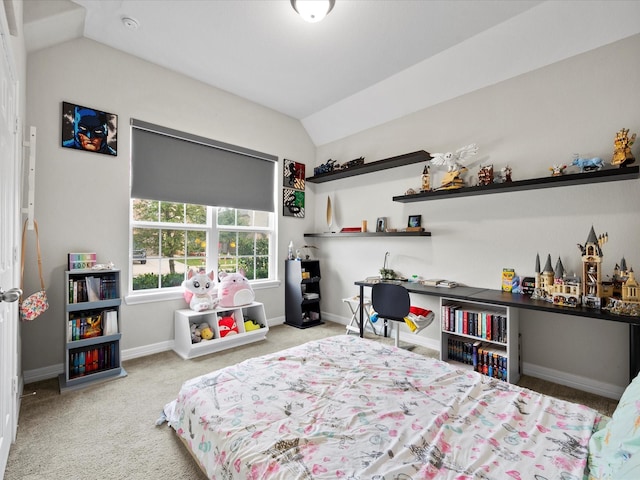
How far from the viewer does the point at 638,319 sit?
1.89 meters

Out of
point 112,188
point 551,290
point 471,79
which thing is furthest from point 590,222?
point 112,188

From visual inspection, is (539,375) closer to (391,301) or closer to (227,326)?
(391,301)

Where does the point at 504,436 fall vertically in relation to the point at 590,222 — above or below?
below

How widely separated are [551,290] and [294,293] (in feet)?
9.27

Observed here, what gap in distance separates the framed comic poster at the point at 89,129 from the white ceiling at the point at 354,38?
1.75 feet

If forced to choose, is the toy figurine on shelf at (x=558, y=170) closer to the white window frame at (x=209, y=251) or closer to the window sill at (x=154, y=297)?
the white window frame at (x=209, y=251)

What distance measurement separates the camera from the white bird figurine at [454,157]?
3.03 metres

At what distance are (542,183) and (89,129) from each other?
3968 mm

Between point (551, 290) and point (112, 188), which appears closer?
point (551, 290)

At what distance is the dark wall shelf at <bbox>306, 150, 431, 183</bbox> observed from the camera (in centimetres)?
335

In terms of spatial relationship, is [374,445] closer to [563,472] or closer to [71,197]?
[563,472]

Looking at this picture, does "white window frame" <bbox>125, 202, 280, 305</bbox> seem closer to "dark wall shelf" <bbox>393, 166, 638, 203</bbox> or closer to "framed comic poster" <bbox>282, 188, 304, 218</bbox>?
"framed comic poster" <bbox>282, 188, 304, 218</bbox>

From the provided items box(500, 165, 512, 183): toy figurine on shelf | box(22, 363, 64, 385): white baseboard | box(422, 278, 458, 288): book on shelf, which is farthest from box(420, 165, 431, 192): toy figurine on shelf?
box(22, 363, 64, 385): white baseboard

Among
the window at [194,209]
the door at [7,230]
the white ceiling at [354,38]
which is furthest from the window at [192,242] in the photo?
the white ceiling at [354,38]
